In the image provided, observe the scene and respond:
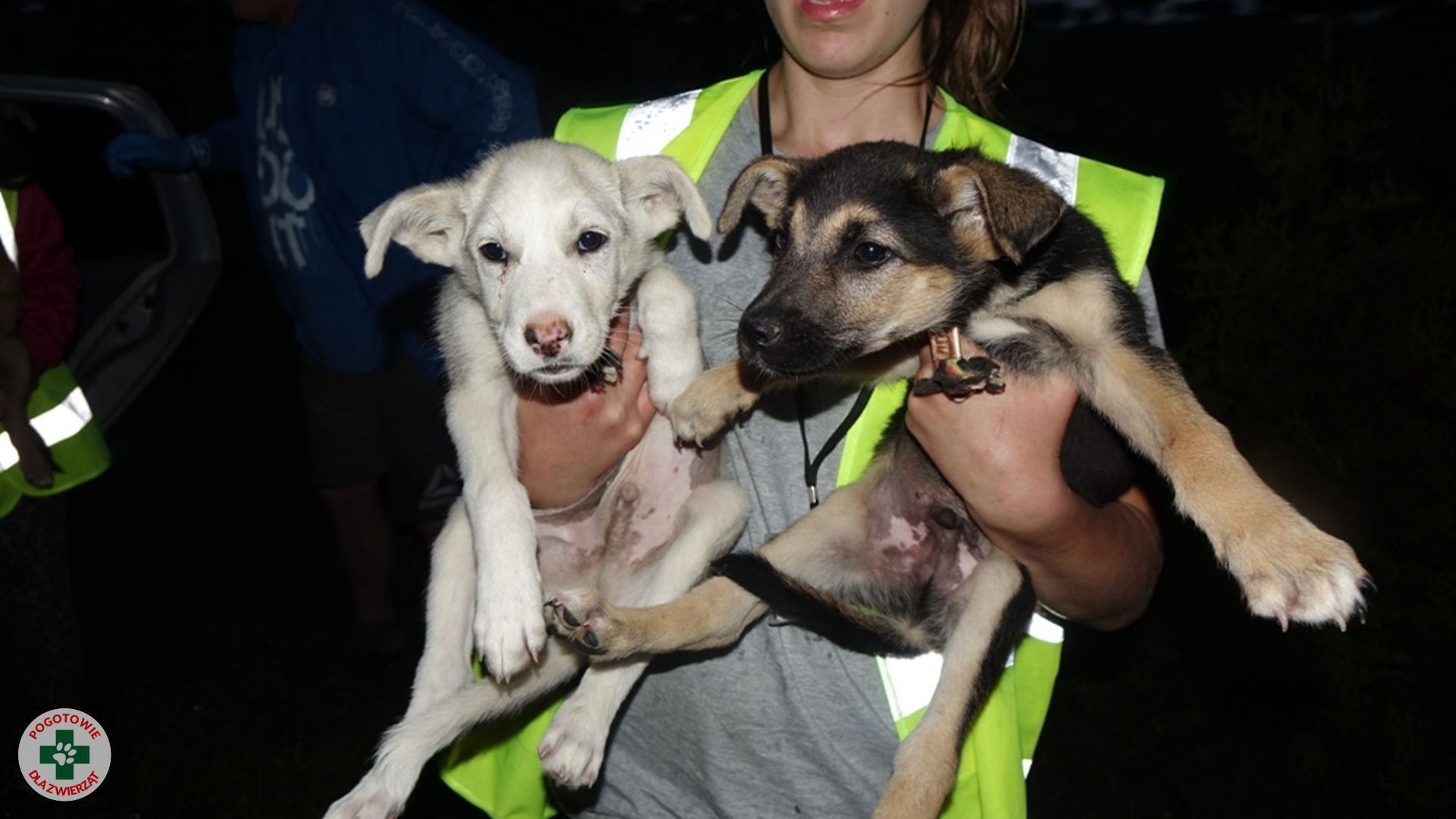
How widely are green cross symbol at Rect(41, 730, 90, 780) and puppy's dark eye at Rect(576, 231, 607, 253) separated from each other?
9.15ft

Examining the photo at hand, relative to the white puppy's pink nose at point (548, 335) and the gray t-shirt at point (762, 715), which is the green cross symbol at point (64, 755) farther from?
the white puppy's pink nose at point (548, 335)

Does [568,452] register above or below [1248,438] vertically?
above

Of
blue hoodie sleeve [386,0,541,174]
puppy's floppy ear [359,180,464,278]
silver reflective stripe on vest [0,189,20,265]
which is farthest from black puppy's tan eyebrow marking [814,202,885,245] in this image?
silver reflective stripe on vest [0,189,20,265]

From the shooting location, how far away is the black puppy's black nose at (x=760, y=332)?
2.26 m

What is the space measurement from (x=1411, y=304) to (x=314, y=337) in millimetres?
4037

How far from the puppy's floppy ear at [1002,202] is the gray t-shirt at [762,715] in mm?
470

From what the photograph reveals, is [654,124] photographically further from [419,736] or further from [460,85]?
[460,85]

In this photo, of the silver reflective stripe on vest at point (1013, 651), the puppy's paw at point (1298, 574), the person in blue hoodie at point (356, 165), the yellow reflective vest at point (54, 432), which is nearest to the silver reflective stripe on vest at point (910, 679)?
the silver reflective stripe on vest at point (1013, 651)

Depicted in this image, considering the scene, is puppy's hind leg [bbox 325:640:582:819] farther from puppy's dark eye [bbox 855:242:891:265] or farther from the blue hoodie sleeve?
the blue hoodie sleeve

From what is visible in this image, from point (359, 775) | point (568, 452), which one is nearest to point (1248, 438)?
point (568, 452)

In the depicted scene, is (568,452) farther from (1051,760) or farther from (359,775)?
(1051,760)

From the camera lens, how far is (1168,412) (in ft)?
7.14

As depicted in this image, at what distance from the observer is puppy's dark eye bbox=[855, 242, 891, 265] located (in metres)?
2.47

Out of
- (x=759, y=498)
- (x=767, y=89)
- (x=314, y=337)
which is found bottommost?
(x=314, y=337)
